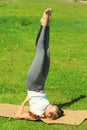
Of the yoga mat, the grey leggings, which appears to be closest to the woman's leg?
the grey leggings

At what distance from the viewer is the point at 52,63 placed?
1728cm

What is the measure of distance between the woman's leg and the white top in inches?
5.4

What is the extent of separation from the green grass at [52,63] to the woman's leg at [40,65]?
855 millimetres

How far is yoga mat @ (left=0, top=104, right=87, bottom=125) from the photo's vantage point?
10.9 m

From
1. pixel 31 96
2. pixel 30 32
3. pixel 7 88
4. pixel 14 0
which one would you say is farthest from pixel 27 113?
pixel 14 0

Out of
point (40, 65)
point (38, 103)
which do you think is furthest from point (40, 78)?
point (38, 103)

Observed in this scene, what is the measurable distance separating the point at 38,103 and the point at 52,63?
6359mm

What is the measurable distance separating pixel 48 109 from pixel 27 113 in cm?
65

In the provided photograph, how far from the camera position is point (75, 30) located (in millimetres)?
24859

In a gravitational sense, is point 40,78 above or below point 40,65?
below

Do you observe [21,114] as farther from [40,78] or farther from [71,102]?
[71,102]

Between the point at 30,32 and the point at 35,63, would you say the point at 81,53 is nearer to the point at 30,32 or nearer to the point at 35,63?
the point at 30,32

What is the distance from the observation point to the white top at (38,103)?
10.9 meters

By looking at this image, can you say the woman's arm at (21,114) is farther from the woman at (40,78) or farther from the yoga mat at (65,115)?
the yoga mat at (65,115)
